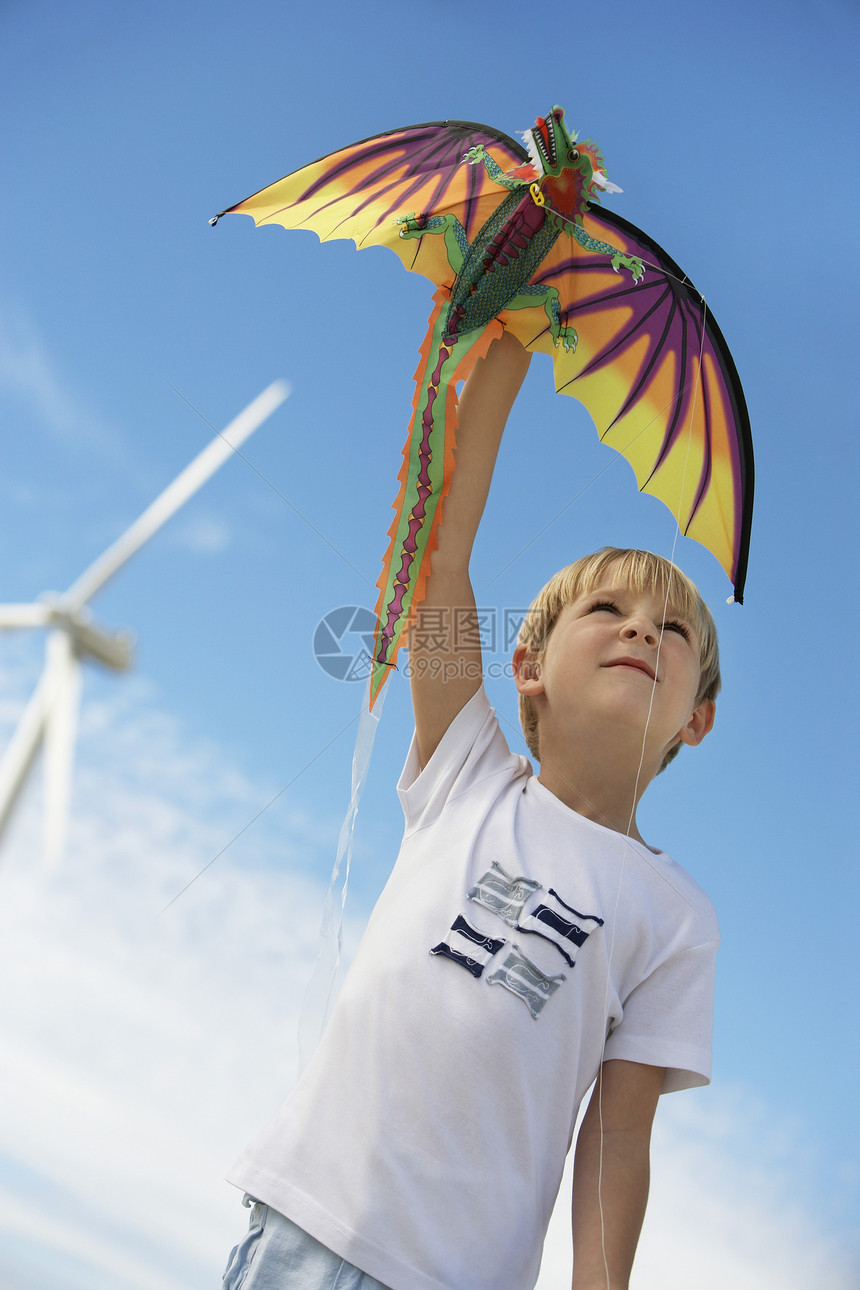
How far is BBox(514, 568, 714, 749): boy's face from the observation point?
5.43 feet

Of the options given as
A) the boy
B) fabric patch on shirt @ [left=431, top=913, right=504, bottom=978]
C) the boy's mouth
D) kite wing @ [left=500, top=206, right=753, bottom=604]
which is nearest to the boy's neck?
the boy

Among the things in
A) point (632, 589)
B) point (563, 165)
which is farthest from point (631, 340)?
point (632, 589)

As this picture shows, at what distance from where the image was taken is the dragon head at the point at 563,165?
180 cm

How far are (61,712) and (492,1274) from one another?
1016 mm

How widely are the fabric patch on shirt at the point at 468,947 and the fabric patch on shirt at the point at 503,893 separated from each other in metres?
0.05

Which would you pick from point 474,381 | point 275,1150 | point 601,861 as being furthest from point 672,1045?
point 474,381

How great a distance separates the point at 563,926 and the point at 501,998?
0.48ft

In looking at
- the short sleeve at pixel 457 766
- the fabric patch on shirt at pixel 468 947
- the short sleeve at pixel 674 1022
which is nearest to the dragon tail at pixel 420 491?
the short sleeve at pixel 457 766

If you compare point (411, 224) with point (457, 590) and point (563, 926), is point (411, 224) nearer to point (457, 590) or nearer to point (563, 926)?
point (457, 590)

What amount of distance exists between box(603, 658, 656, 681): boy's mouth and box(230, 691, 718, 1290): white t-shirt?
0.29 meters

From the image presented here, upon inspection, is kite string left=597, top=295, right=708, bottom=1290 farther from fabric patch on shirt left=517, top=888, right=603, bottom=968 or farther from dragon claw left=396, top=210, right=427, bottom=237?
dragon claw left=396, top=210, right=427, bottom=237

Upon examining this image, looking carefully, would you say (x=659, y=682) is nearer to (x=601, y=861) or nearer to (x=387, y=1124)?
(x=601, y=861)

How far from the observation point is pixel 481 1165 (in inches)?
48.4

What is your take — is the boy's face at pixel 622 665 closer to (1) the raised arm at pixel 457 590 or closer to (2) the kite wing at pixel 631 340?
(1) the raised arm at pixel 457 590
